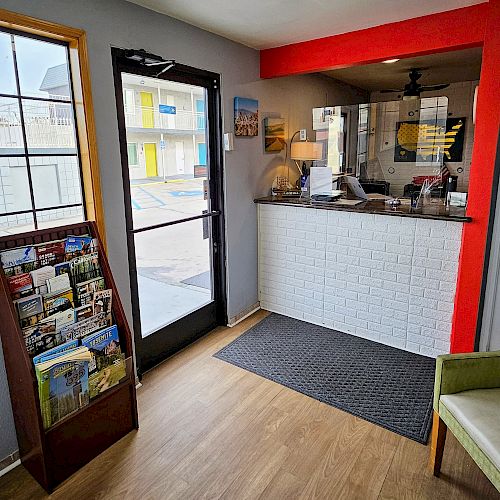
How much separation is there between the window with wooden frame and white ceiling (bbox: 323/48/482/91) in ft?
9.41

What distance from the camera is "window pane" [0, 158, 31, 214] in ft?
5.89

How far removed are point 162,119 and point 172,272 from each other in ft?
3.70

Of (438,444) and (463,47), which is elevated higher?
(463,47)

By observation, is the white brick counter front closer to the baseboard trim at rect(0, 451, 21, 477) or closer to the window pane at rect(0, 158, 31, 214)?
the window pane at rect(0, 158, 31, 214)

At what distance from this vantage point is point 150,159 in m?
2.55

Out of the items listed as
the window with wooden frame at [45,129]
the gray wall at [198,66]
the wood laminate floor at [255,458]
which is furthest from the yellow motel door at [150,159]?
the wood laminate floor at [255,458]

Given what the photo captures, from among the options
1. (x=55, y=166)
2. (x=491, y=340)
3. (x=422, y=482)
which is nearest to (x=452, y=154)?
(x=491, y=340)

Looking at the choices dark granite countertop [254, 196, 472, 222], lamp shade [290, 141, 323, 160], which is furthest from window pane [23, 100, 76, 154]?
lamp shade [290, 141, 323, 160]

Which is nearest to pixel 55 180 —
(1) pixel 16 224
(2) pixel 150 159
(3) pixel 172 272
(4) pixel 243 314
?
(1) pixel 16 224

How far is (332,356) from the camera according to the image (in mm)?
2840

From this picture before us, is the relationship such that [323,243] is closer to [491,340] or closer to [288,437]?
[491,340]

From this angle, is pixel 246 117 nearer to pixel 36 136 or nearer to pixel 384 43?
pixel 384 43

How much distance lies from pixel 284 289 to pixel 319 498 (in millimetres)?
1982

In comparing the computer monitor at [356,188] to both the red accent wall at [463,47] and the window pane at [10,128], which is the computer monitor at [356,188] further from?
the window pane at [10,128]
